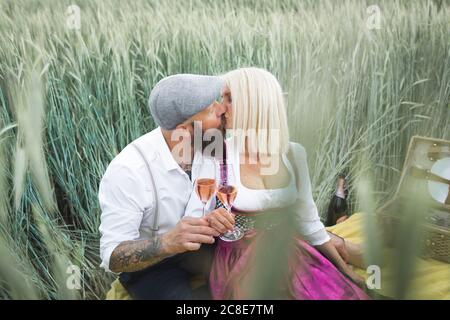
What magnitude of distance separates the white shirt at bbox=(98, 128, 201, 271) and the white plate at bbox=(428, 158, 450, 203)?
107 cm

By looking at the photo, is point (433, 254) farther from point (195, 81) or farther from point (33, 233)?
point (33, 233)

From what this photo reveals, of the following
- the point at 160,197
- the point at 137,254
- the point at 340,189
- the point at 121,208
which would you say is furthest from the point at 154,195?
the point at 340,189

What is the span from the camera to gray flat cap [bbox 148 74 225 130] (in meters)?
1.80

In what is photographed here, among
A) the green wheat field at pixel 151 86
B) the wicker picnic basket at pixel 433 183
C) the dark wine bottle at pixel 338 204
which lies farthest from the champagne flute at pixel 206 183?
the wicker picnic basket at pixel 433 183

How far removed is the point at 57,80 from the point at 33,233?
26.6 inches

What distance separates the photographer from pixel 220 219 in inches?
72.4

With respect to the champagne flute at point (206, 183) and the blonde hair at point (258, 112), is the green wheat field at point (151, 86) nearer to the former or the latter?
the blonde hair at point (258, 112)

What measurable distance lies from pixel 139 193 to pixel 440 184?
1.29 meters

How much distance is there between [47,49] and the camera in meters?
1.96

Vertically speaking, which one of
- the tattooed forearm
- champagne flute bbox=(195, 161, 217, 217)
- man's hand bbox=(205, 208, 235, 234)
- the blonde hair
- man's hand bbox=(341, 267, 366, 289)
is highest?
the blonde hair

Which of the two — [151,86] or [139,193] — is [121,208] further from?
[151,86]

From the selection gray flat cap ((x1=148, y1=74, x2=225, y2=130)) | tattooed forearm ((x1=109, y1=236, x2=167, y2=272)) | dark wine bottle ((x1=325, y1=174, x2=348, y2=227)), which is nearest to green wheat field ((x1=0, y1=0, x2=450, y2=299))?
dark wine bottle ((x1=325, y1=174, x2=348, y2=227))

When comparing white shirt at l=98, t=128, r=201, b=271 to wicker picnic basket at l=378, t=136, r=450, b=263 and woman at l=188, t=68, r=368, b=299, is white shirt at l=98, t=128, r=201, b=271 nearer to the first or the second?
woman at l=188, t=68, r=368, b=299

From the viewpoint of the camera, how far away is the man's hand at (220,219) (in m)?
1.84
